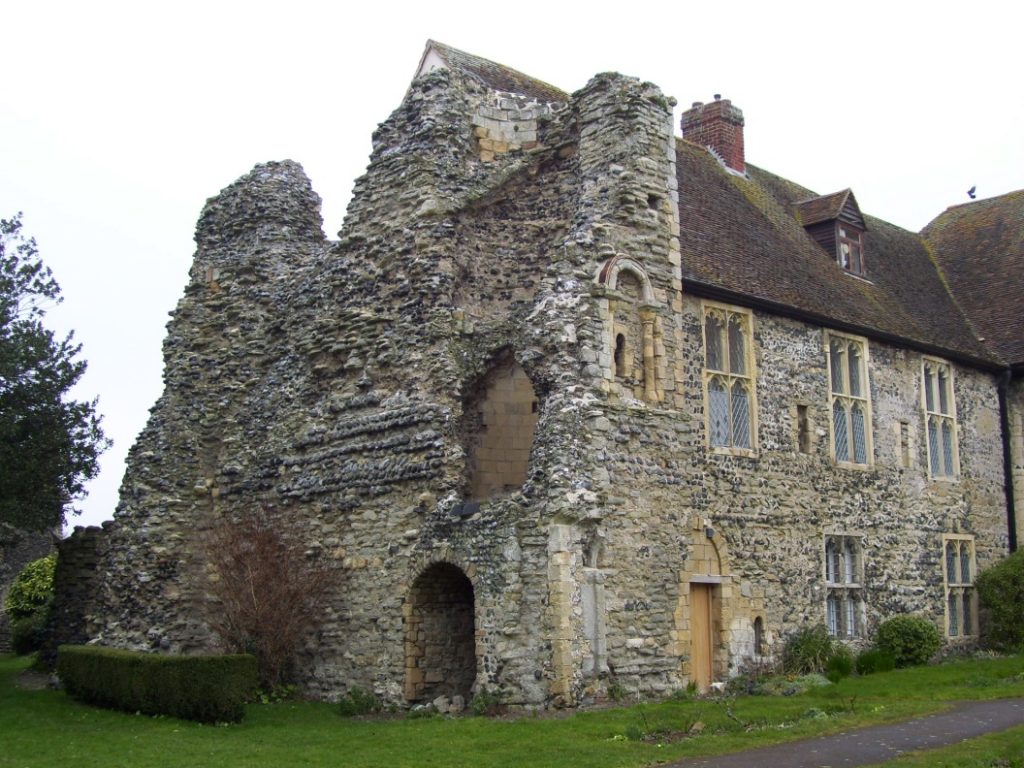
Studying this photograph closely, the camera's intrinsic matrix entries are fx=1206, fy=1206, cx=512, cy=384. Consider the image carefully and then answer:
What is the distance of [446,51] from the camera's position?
772 inches

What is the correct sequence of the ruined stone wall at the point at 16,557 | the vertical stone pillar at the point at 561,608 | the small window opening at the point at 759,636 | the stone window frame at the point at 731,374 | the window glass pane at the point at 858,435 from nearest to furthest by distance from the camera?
the vertical stone pillar at the point at 561,608 → the small window opening at the point at 759,636 → the stone window frame at the point at 731,374 → the window glass pane at the point at 858,435 → the ruined stone wall at the point at 16,557

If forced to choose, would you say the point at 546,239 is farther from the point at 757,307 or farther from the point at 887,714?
the point at 887,714

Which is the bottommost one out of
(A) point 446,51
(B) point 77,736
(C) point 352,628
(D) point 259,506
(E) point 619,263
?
(B) point 77,736

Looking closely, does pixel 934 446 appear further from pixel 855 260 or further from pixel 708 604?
pixel 708 604

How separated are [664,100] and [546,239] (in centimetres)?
268

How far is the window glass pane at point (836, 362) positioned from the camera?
2123cm

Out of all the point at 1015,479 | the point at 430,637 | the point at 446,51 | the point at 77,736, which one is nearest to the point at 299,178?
the point at 446,51

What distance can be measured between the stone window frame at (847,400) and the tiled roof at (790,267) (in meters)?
0.35

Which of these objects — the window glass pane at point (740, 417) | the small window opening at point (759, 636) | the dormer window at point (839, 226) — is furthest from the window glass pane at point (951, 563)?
the window glass pane at point (740, 417)

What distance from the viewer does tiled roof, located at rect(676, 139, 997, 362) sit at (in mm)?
19891

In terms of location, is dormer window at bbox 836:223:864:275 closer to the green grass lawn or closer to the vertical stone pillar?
the green grass lawn

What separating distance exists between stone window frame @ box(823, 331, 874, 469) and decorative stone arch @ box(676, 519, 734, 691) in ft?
13.1

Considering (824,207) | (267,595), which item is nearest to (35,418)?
(267,595)

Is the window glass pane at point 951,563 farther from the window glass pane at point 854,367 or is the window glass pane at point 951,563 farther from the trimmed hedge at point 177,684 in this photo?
the trimmed hedge at point 177,684
